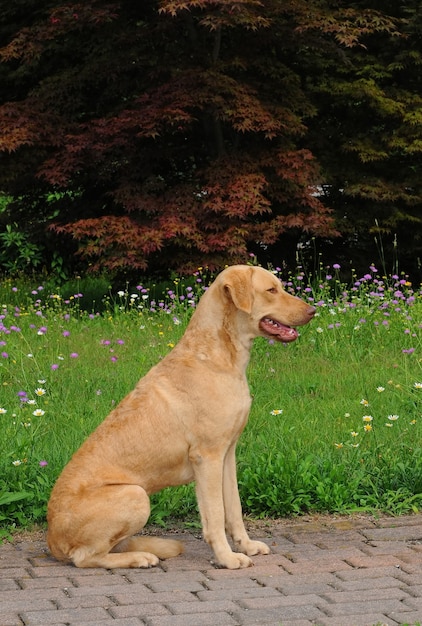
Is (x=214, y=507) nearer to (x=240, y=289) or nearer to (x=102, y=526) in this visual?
(x=102, y=526)

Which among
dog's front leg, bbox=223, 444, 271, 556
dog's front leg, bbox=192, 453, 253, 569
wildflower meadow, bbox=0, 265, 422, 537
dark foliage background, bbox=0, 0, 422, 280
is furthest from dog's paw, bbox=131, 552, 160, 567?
dark foliage background, bbox=0, 0, 422, 280

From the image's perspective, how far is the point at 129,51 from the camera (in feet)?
40.5

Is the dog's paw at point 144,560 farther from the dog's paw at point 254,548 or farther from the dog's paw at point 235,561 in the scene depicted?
the dog's paw at point 254,548

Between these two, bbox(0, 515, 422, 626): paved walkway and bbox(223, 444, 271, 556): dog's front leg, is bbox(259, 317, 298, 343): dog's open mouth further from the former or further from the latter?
bbox(0, 515, 422, 626): paved walkway

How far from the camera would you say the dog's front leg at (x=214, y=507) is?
190 inches

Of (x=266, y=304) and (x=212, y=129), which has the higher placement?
(x=266, y=304)

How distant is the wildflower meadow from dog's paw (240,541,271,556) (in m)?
0.55

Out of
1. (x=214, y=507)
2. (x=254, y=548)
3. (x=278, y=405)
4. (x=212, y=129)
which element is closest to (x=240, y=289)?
(x=214, y=507)

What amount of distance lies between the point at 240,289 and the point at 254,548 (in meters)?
1.23

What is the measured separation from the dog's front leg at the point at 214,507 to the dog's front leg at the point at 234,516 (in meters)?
0.17

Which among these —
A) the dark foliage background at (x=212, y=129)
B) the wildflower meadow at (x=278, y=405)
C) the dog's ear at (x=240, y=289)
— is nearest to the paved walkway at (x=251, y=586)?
the wildflower meadow at (x=278, y=405)

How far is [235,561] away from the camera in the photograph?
190 inches

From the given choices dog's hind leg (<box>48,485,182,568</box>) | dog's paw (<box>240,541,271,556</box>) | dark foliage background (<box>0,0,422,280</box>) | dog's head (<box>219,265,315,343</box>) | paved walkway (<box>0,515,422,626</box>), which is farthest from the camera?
dark foliage background (<box>0,0,422,280</box>)

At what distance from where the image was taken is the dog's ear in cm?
486
